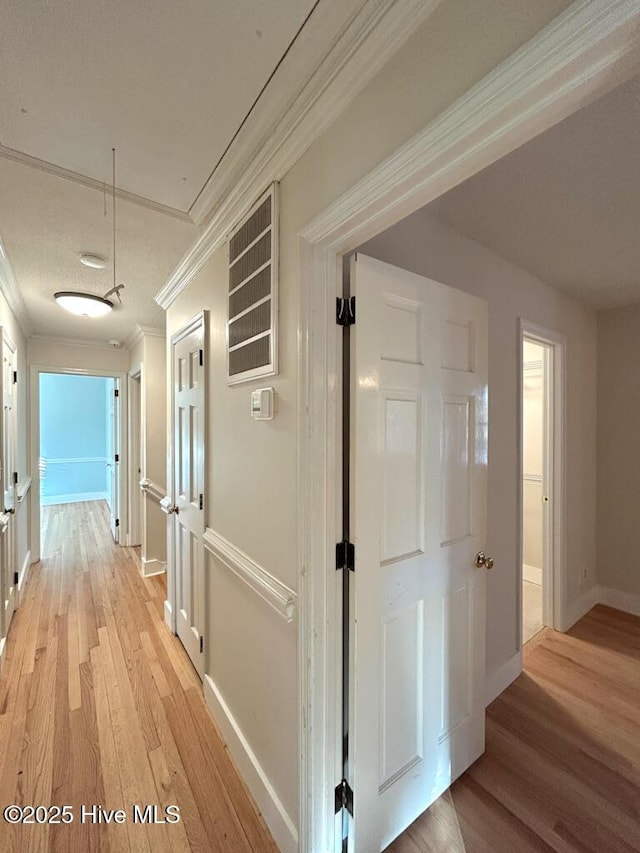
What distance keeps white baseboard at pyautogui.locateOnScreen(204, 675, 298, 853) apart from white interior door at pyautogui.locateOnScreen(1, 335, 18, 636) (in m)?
1.70

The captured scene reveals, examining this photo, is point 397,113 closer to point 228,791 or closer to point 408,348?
point 408,348

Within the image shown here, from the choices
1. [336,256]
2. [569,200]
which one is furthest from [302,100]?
[569,200]

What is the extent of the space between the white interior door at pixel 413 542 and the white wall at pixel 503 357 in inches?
11.3

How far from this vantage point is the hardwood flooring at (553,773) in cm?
128

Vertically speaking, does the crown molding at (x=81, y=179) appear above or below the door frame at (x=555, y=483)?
above

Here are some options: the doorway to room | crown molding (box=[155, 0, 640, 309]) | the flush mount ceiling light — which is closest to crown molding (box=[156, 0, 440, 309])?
crown molding (box=[155, 0, 640, 309])

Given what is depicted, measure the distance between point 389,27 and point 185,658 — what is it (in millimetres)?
3001

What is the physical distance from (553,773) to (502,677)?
0.47 meters

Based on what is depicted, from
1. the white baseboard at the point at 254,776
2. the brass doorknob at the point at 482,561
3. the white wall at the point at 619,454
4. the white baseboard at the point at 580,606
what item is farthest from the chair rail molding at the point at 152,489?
the white wall at the point at 619,454

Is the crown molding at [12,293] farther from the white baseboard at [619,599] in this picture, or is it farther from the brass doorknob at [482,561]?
the white baseboard at [619,599]

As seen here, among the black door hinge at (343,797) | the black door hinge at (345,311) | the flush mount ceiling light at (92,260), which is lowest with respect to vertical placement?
the black door hinge at (343,797)

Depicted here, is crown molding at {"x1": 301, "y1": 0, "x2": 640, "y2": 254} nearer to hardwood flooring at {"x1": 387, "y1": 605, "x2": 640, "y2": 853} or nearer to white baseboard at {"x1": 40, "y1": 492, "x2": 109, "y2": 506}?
hardwood flooring at {"x1": 387, "y1": 605, "x2": 640, "y2": 853}

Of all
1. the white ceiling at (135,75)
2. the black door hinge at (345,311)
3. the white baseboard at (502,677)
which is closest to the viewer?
the white ceiling at (135,75)

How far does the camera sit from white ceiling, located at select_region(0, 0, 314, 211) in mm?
845
